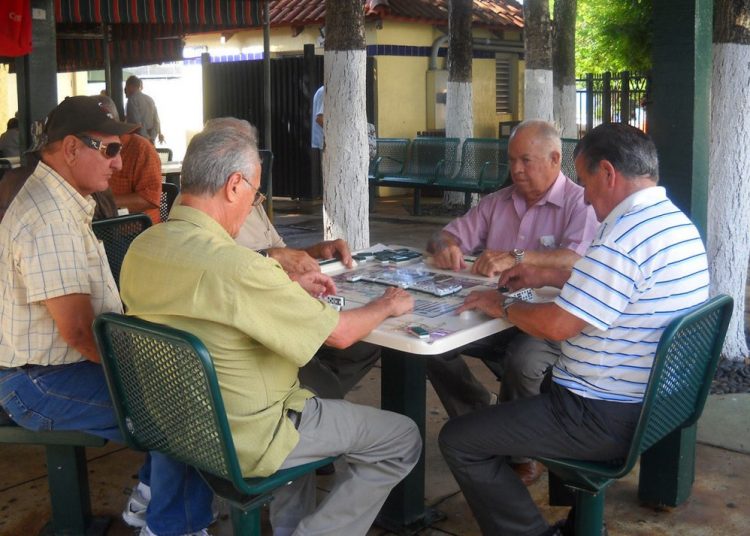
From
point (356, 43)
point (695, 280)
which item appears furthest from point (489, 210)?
point (356, 43)

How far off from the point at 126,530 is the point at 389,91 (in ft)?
39.4

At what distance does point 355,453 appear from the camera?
9.09 ft

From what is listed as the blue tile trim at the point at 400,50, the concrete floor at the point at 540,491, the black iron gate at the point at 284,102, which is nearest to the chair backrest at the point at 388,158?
the black iron gate at the point at 284,102

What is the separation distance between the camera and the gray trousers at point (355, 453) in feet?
8.79

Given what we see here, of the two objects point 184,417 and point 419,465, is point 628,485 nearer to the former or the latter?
point 419,465

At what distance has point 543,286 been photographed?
3.30 metres

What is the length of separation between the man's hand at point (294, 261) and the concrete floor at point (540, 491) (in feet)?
3.09

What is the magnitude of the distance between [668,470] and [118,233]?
2.41 m

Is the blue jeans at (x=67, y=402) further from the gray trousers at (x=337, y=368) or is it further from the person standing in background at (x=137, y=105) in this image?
the person standing in background at (x=137, y=105)

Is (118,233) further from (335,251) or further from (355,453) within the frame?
(355,453)

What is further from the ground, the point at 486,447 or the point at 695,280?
the point at 695,280

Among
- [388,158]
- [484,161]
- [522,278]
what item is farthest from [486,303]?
[388,158]

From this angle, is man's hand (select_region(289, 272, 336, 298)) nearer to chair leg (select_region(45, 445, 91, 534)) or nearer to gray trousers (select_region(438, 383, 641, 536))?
gray trousers (select_region(438, 383, 641, 536))

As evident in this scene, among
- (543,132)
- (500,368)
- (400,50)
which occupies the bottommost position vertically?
(500,368)
